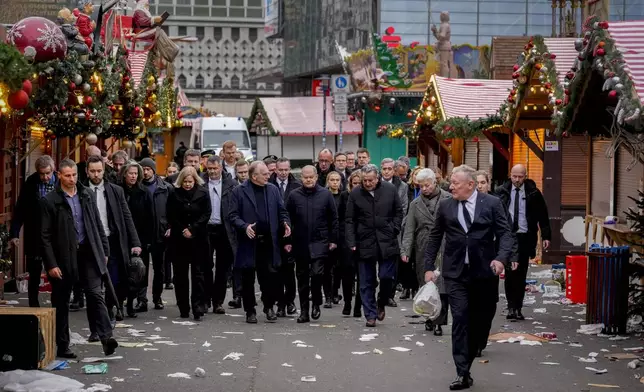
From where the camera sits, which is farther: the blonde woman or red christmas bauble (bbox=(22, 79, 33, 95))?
the blonde woman

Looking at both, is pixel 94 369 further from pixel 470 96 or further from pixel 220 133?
pixel 220 133

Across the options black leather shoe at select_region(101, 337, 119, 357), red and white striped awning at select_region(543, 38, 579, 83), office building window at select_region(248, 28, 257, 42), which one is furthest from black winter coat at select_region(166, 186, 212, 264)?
office building window at select_region(248, 28, 257, 42)

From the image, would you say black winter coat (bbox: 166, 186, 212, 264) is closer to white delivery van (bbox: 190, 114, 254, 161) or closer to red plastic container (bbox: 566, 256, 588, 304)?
red plastic container (bbox: 566, 256, 588, 304)

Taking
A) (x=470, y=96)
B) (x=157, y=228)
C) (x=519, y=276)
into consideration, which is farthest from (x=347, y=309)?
(x=470, y=96)

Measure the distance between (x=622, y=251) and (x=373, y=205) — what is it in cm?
283

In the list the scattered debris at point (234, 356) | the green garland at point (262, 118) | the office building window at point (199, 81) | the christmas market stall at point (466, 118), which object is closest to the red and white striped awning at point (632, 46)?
the scattered debris at point (234, 356)

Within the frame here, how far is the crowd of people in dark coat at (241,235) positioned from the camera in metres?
11.5

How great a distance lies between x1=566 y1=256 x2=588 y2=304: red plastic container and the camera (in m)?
16.6

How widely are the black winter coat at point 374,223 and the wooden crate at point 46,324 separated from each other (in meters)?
4.44

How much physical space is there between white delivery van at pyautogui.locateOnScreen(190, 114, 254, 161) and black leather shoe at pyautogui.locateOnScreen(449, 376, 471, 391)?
38437 mm

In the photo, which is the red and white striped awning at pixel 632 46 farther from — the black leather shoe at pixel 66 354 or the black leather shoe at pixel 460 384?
the black leather shoe at pixel 66 354

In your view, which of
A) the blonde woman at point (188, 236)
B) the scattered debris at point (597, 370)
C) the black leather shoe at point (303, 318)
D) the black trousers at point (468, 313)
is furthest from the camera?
the blonde woman at point (188, 236)

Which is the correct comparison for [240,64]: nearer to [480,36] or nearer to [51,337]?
[480,36]

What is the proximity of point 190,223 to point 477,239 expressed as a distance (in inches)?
207
